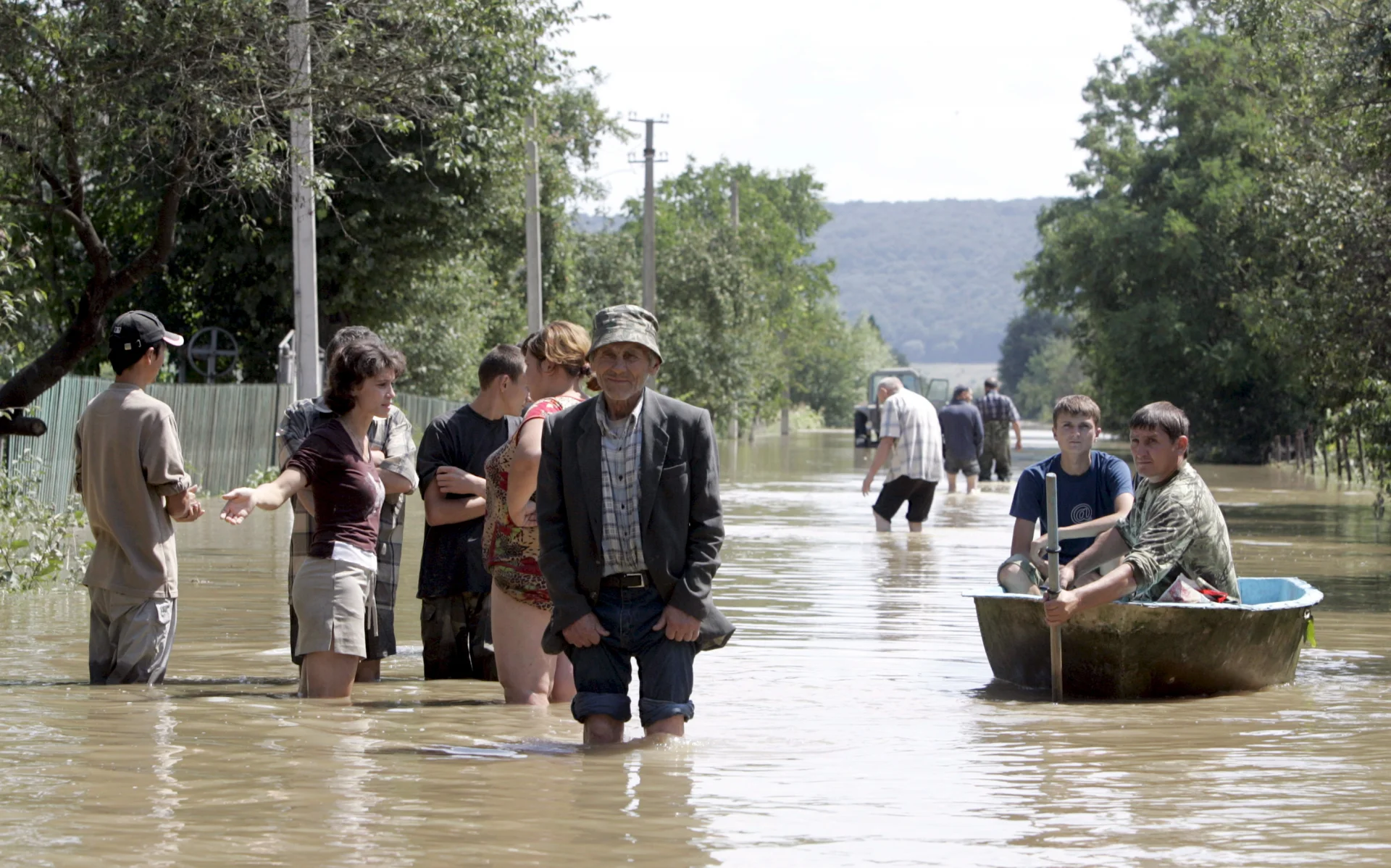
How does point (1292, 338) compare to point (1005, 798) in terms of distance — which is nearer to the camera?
point (1005, 798)

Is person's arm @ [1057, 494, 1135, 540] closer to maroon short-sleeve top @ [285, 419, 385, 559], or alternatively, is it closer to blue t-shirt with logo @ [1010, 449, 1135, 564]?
blue t-shirt with logo @ [1010, 449, 1135, 564]

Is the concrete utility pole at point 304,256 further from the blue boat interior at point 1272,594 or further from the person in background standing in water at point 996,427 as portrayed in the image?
the person in background standing in water at point 996,427

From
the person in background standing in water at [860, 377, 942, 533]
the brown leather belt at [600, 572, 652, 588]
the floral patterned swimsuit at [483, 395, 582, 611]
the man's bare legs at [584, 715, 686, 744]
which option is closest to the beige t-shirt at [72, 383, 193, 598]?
the floral patterned swimsuit at [483, 395, 582, 611]

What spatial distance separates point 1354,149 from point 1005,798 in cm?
1548

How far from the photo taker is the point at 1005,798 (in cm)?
620

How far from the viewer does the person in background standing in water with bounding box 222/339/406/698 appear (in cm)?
742

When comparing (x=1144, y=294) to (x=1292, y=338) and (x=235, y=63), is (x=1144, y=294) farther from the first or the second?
(x=235, y=63)

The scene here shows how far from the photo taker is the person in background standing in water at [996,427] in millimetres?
30328

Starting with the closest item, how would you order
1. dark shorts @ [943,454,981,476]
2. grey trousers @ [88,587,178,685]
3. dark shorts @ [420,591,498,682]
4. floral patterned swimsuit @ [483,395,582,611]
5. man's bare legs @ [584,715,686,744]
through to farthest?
man's bare legs @ [584,715,686,744] → floral patterned swimsuit @ [483,395,582,611] → grey trousers @ [88,587,178,685] → dark shorts @ [420,591,498,682] → dark shorts @ [943,454,981,476]

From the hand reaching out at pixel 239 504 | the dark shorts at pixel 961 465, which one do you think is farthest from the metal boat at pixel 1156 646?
the dark shorts at pixel 961 465

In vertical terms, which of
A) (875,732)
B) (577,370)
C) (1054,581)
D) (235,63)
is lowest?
(875,732)

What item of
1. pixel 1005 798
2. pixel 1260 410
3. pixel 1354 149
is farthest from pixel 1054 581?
pixel 1260 410

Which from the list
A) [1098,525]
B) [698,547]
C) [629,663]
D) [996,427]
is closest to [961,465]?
[996,427]

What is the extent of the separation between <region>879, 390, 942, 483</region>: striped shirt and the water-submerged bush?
8.28 m
